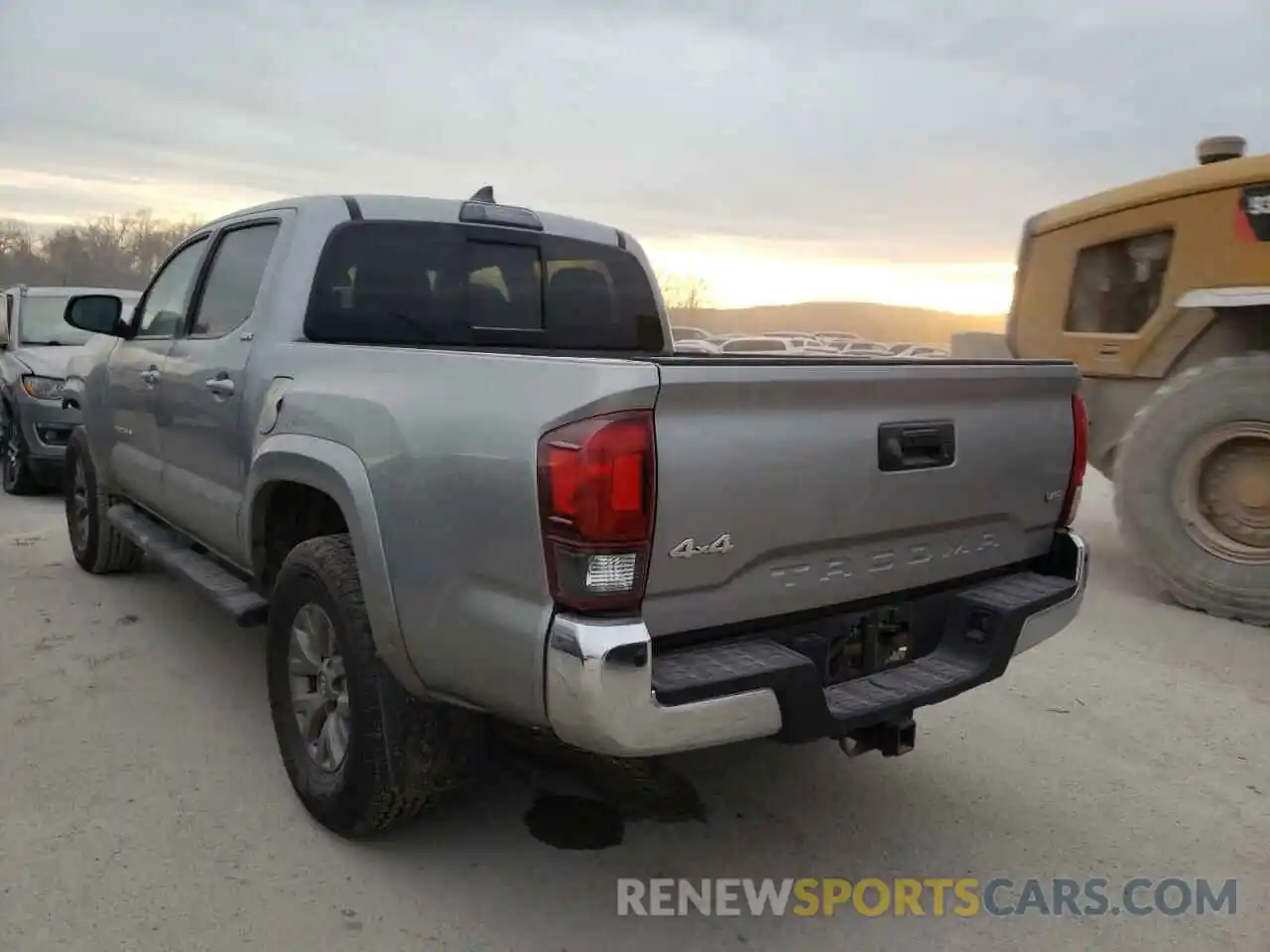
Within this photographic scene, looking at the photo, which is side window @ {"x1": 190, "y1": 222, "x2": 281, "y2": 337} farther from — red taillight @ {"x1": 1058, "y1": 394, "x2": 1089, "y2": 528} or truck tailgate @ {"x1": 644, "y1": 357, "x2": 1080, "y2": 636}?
red taillight @ {"x1": 1058, "y1": 394, "x2": 1089, "y2": 528}

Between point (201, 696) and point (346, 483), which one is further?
point (201, 696)

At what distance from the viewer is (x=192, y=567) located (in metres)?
4.32

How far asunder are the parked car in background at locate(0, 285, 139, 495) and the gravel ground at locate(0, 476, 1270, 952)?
449 cm

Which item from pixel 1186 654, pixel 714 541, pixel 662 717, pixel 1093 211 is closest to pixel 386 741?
pixel 662 717

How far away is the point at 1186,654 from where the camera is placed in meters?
5.22

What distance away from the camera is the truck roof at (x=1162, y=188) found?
19.9 feet

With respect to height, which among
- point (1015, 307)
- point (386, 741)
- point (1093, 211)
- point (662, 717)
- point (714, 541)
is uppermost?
point (1093, 211)

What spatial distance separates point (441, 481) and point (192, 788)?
172 centimetres

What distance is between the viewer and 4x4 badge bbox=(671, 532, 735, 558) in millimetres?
2357

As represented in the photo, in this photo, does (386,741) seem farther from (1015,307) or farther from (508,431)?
(1015,307)

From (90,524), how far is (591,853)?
4.42 meters

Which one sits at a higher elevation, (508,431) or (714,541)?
(508,431)

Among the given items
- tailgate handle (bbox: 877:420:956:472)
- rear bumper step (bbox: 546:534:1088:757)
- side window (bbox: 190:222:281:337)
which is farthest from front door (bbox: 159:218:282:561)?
tailgate handle (bbox: 877:420:956:472)

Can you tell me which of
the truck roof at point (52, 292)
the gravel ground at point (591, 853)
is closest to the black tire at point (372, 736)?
the gravel ground at point (591, 853)
